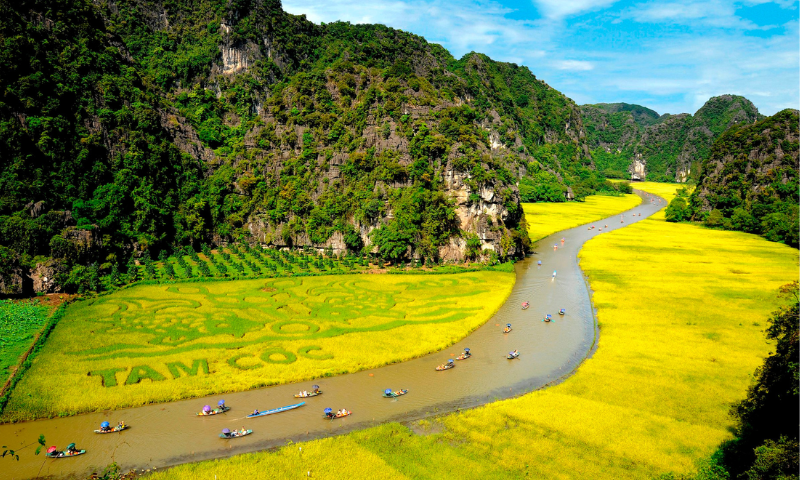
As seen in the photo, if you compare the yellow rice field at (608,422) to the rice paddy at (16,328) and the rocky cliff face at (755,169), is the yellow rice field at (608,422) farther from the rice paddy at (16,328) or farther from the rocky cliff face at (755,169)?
the rocky cliff face at (755,169)

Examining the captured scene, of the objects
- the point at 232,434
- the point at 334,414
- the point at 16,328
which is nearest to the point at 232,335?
the point at 232,434

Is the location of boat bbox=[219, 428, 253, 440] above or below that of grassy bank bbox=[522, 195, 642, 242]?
below

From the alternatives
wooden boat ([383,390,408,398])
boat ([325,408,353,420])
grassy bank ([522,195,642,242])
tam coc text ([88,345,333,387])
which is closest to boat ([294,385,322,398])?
boat ([325,408,353,420])

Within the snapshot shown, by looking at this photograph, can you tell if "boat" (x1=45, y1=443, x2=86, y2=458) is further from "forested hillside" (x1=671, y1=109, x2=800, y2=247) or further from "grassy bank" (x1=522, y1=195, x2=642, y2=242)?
"forested hillside" (x1=671, y1=109, x2=800, y2=247)

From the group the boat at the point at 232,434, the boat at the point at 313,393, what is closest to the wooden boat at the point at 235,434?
the boat at the point at 232,434

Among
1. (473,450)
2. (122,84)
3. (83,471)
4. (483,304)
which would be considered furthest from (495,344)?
(122,84)

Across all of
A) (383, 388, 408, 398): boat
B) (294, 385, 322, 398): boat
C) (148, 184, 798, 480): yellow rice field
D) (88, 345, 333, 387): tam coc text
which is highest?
(88, 345, 333, 387): tam coc text

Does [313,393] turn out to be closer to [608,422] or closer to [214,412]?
[214,412]
